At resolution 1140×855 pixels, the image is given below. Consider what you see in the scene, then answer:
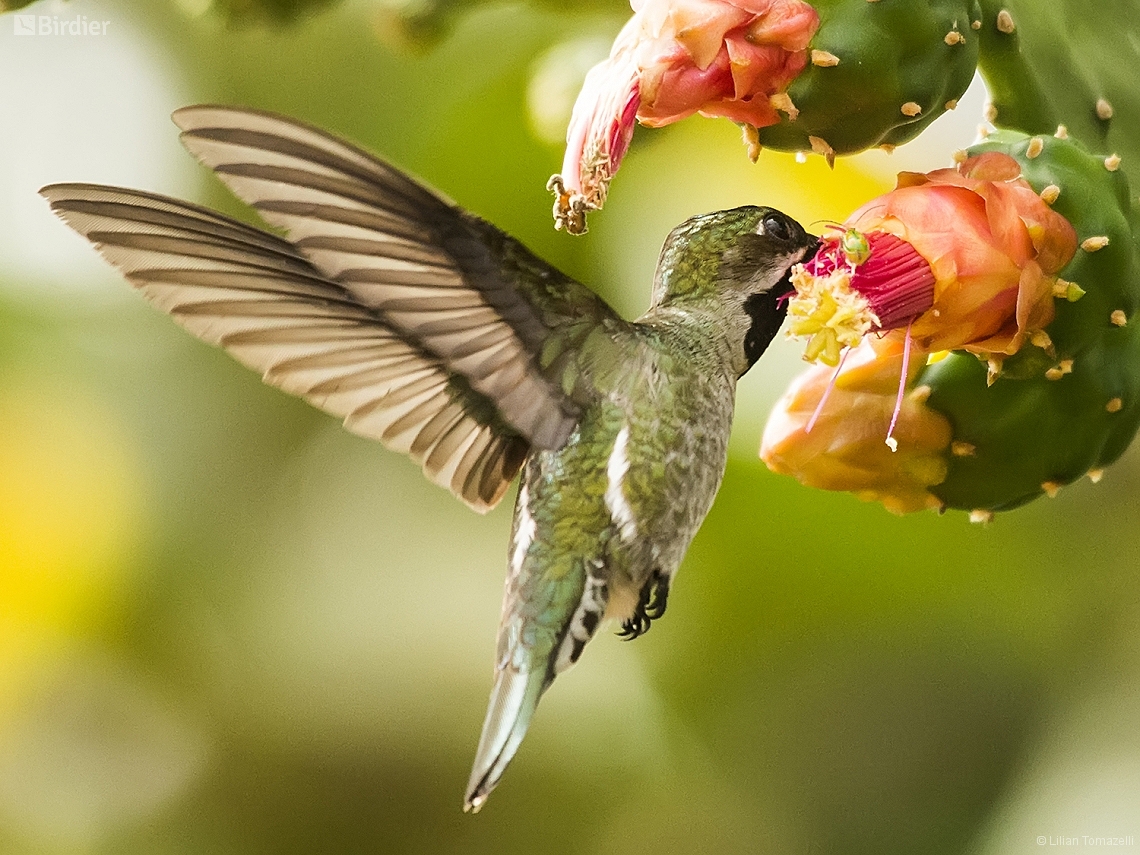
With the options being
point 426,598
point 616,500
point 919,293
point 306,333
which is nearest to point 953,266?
point 919,293

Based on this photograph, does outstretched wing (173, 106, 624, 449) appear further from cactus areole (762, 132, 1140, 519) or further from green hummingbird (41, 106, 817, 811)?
cactus areole (762, 132, 1140, 519)

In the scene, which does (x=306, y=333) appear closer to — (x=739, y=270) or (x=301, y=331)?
(x=301, y=331)

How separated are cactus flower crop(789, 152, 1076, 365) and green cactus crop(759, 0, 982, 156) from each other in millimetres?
75

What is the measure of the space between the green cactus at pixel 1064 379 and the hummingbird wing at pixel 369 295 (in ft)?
1.15

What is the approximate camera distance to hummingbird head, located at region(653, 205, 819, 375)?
1.25 meters

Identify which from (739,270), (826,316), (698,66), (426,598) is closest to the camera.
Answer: (698,66)

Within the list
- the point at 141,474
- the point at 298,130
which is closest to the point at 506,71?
the point at 141,474

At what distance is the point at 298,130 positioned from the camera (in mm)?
955

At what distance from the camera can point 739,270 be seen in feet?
4.19

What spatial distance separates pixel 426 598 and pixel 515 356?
1494 mm


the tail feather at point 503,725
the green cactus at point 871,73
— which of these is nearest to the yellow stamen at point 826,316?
the green cactus at point 871,73

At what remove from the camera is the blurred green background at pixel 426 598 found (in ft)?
7.16

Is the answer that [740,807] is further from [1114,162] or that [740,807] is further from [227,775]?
[1114,162]

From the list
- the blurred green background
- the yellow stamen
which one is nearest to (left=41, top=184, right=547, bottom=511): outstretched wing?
the yellow stamen
